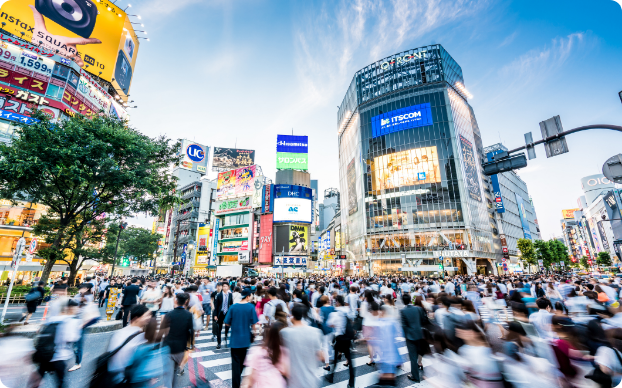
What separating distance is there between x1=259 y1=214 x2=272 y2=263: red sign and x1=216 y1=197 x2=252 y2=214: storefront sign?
16.6 ft

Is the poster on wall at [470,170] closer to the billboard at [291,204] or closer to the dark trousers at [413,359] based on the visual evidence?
the billboard at [291,204]

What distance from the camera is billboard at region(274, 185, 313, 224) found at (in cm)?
5569

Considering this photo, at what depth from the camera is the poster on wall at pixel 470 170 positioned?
48.9 meters

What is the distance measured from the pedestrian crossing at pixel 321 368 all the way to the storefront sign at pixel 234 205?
5089 centimetres

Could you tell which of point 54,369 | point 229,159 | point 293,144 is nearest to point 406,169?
point 293,144

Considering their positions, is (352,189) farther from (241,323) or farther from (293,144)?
(241,323)

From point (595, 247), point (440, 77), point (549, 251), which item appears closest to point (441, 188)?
point (440, 77)

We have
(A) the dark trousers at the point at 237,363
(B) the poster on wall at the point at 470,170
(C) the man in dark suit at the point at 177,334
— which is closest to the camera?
(C) the man in dark suit at the point at 177,334

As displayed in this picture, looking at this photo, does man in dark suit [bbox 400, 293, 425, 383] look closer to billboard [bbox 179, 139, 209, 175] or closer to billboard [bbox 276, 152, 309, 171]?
billboard [bbox 276, 152, 309, 171]

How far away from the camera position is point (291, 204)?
56188 millimetres

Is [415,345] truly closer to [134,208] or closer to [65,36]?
[134,208]

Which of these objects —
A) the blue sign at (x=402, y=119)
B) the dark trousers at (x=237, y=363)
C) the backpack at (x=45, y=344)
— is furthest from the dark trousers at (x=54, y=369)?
the blue sign at (x=402, y=119)

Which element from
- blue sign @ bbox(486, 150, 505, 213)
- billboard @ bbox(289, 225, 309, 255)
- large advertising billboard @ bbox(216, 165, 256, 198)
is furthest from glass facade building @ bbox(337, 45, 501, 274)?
large advertising billboard @ bbox(216, 165, 256, 198)

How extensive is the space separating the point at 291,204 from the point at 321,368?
49.5 m
